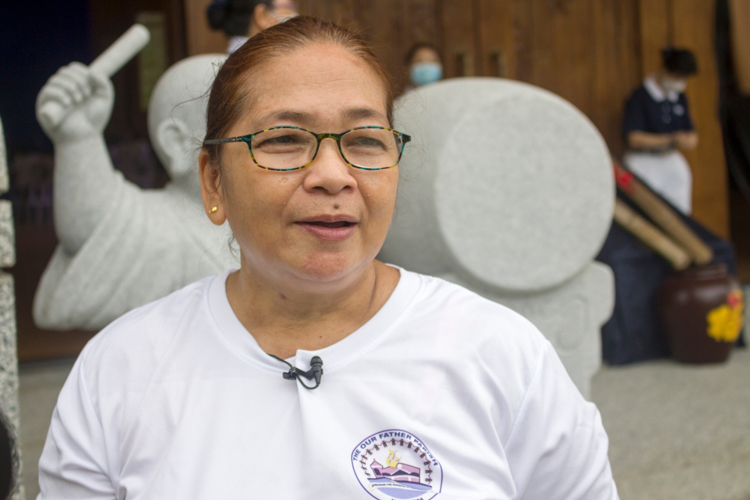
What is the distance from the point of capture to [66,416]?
108cm

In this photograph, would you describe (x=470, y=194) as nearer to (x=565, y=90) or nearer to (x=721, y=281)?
(x=721, y=281)

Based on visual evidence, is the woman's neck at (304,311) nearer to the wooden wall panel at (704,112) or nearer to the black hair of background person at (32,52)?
the black hair of background person at (32,52)

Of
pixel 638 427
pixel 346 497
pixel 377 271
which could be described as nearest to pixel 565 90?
pixel 638 427

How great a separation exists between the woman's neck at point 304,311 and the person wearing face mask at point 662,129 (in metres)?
3.94

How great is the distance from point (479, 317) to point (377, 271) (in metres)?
0.21

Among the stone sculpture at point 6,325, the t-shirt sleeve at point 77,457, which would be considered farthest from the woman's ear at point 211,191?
the stone sculpture at point 6,325

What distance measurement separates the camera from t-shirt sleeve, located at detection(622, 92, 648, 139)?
4594mm

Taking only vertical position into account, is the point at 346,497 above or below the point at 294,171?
below

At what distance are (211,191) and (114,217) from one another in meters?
0.82

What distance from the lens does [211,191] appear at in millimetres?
1206

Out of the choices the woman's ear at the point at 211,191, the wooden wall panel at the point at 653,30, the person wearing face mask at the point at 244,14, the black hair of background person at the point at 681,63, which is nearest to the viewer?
the woman's ear at the point at 211,191

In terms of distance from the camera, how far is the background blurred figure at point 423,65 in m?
3.96

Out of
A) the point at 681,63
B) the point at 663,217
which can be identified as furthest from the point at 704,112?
the point at 663,217

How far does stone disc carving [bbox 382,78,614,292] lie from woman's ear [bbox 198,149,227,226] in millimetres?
892
